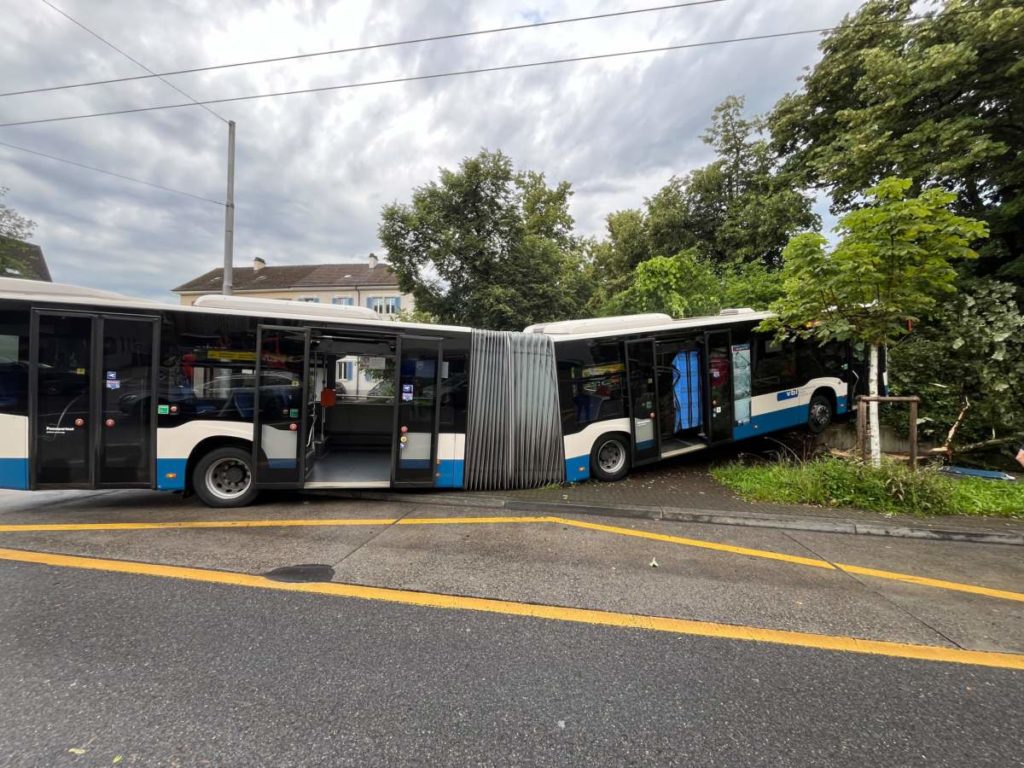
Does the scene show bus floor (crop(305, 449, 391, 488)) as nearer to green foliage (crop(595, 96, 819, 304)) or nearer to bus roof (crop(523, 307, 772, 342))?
bus roof (crop(523, 307, 772, 342))

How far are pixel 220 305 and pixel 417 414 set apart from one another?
115 inches

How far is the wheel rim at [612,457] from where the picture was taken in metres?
7.20

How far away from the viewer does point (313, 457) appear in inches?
248

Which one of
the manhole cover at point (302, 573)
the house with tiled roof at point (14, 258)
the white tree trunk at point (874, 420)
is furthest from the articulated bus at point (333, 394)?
the house with tiled roof at point (14, 258)

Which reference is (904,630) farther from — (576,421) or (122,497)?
(122,497)

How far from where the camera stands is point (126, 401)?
528cm

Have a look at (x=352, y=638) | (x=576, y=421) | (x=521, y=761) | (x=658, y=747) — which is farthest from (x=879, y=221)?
(x=352, y=638)

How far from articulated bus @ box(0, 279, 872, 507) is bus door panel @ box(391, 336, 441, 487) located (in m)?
0.03

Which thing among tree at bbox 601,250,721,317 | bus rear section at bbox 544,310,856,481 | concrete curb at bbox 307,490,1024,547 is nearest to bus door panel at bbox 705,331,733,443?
bus rear section at bbox 544,310,856,481

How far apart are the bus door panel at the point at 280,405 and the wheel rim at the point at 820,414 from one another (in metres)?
9.73

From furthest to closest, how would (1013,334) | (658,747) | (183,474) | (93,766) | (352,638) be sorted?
(1013,334)
(183,474)
(352,638)
(658,747)
(93,766)

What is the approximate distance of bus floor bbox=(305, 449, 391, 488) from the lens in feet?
19.6

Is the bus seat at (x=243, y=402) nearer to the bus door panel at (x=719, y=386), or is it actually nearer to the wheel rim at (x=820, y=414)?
the bus door panel at (x=719, y=386)

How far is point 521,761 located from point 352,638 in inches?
54.8
